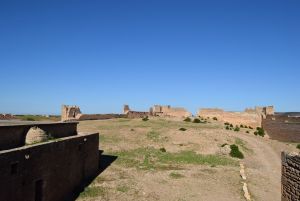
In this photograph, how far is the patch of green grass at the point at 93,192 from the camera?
15.1 meters

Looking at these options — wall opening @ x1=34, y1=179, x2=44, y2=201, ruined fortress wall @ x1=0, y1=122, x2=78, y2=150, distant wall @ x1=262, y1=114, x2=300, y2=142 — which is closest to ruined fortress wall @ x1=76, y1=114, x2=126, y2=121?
distant wall @ x1=262, y1=114, x2=300, y2=142

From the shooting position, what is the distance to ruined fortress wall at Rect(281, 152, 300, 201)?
8047mm

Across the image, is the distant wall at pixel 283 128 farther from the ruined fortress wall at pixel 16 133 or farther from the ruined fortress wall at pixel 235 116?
the ruined fortress wall at pixel 16 133

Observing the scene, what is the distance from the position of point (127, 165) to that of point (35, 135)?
8991 mm

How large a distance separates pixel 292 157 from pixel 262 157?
19.9 meters

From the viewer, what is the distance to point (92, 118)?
45219 millimetres

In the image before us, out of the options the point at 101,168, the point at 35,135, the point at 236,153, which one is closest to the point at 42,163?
the point at 35,135

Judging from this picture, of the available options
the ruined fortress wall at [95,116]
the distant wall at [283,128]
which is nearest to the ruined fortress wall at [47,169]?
the ruined fortress wall at [95,116]

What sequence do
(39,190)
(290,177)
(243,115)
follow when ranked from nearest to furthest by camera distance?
(290,177) → (39,190) → (243,115)

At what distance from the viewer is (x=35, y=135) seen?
1313 cm

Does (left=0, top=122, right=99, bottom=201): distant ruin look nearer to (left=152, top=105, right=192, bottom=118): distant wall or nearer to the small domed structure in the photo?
the small domed structure

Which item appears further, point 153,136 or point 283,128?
point 283,128

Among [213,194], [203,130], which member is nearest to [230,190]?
[213,194]

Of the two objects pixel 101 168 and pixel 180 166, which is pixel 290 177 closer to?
pixel 101 168
